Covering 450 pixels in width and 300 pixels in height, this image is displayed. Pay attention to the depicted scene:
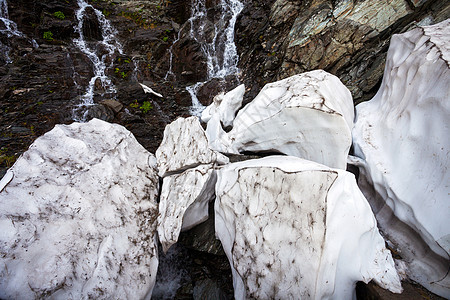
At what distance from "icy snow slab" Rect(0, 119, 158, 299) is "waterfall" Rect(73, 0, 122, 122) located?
14.8 feet

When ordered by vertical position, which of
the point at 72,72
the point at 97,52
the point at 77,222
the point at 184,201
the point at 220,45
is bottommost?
the point at 184,201

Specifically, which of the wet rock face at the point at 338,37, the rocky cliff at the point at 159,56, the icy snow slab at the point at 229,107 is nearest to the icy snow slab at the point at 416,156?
the wet rock face at the point at 338,37

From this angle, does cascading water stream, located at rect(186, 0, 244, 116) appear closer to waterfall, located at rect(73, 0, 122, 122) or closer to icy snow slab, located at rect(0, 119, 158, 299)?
waterfall, located at rect(73, 0, 122, 122)

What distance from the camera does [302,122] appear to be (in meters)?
2.93

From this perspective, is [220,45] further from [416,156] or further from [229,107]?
[416,156]

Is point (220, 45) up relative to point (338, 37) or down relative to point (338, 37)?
up

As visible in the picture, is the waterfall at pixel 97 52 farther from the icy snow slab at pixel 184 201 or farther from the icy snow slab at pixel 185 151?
the icy snow slab at pixel 184 201

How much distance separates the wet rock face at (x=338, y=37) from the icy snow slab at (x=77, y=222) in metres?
4.65

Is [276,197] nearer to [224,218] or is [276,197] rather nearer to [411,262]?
[224,218]

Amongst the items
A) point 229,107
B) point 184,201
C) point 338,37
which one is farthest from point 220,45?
point 184,201

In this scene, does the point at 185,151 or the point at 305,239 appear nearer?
the point at 305,239

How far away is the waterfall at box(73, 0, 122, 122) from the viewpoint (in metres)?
7.26

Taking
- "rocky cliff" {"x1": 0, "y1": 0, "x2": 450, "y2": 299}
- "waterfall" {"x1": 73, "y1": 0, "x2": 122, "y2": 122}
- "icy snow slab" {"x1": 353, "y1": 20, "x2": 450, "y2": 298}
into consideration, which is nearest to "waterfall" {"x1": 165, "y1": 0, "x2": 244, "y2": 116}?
"rocky cliff" {"x1": 0, "y1": 0, "x2": 450, "y2": 299}

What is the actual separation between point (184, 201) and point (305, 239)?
1.54 meters
